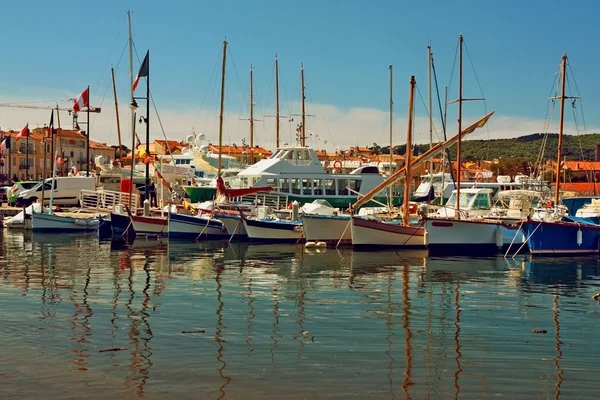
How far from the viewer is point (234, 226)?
131 ft

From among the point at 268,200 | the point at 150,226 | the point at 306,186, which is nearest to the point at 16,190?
the point at 268,200

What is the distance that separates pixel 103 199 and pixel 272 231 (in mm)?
12156

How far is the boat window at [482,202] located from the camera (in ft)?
139

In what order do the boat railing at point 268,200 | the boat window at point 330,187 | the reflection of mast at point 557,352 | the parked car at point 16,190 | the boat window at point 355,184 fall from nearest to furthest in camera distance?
the reflection of mast at point 557,352 < the boat railing at point 268,200 < the boat window at point 330,187 < the boat window at point 355,184 < the parked car at point 16,190

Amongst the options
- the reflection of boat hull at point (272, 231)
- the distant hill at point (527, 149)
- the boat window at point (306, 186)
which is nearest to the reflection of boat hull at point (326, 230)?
the reflection of boat hull at point (272, 231)

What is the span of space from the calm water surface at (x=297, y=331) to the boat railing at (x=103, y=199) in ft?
54.5

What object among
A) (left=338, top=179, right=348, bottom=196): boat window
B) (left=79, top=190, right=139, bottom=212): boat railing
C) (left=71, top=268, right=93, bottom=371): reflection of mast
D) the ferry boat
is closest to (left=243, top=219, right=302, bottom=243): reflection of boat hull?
(left=79, top=190, right=139, bottom=212): boat railing

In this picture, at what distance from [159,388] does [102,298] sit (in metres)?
8.76

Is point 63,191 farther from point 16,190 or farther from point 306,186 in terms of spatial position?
point 306,186

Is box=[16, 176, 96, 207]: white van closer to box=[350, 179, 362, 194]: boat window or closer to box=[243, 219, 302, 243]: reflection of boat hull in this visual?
box=[350, 179, 362, 194]: boat window

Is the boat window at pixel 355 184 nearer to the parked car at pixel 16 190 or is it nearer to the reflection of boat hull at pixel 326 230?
the reflection of boat hull at pixel 326 230

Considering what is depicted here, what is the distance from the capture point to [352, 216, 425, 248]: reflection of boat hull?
111 feet

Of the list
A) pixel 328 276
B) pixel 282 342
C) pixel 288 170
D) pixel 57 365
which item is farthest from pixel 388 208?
pixel 57 365

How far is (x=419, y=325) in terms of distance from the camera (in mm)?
15984
